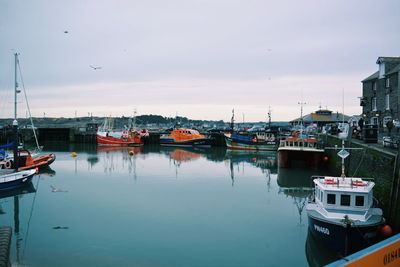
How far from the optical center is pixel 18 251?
10.5 metres

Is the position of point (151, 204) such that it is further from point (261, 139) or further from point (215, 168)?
point (261, 139)

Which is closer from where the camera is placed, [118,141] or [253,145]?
[253,145]

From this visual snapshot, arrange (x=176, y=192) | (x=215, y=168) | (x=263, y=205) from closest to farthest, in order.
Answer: (x=263, y=205), (x=176, y=192), (x=215, y=168)

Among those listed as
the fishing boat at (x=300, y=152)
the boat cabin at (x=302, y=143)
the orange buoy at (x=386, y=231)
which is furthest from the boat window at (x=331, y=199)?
the boat cabin at (x=302, y=143)

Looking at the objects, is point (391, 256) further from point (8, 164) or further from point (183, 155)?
point (183, 155)

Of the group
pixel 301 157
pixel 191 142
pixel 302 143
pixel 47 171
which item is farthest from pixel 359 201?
pixel 191 142

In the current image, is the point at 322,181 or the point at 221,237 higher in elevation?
the point at 322,181

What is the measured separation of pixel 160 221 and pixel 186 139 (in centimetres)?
4007

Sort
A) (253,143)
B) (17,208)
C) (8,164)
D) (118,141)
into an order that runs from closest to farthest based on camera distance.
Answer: (17,208) < (8,164) < (253,143) < (118,141)

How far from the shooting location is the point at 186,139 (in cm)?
5350

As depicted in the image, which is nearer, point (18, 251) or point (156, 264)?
point (156, 264)

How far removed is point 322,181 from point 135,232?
22.6 ft

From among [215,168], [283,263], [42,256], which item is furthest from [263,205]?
[215,168]

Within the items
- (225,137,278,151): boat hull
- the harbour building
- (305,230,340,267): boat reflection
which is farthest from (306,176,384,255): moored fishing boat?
(225,137,278,151): boat hull
